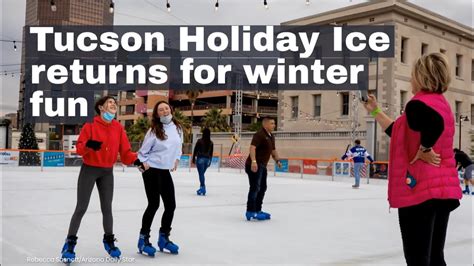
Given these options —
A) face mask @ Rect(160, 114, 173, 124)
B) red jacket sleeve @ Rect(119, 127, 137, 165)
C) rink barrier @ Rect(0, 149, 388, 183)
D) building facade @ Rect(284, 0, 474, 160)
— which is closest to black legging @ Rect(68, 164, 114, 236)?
red jacket sleeve @ Rect(119, 127, 137, 165)

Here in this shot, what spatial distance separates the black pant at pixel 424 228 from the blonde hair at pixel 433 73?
23.7 inches

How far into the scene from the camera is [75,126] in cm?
9506

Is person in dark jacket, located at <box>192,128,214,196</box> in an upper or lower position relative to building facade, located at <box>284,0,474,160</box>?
lower

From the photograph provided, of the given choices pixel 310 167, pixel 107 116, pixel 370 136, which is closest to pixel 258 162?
pixel 107 116

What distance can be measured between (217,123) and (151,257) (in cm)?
5190

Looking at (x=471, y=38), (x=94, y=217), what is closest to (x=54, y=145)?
(x=94, y=217)

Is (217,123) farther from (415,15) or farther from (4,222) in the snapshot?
(4,222)

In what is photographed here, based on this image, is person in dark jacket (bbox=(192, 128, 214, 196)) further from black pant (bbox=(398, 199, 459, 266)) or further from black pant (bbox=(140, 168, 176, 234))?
black pant (bbox=(398, 199, 459, 266))

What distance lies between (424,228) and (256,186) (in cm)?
492

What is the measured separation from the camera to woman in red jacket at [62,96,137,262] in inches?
174

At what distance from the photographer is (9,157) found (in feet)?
72.4

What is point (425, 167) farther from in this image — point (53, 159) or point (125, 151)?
point (53, 159)

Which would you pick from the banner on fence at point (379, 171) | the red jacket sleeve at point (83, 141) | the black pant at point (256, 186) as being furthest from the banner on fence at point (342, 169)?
the red jacket sleeve at point (83, 141)

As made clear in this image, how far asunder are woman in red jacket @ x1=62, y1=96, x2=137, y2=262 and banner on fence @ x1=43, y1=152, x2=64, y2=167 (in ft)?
64.1
